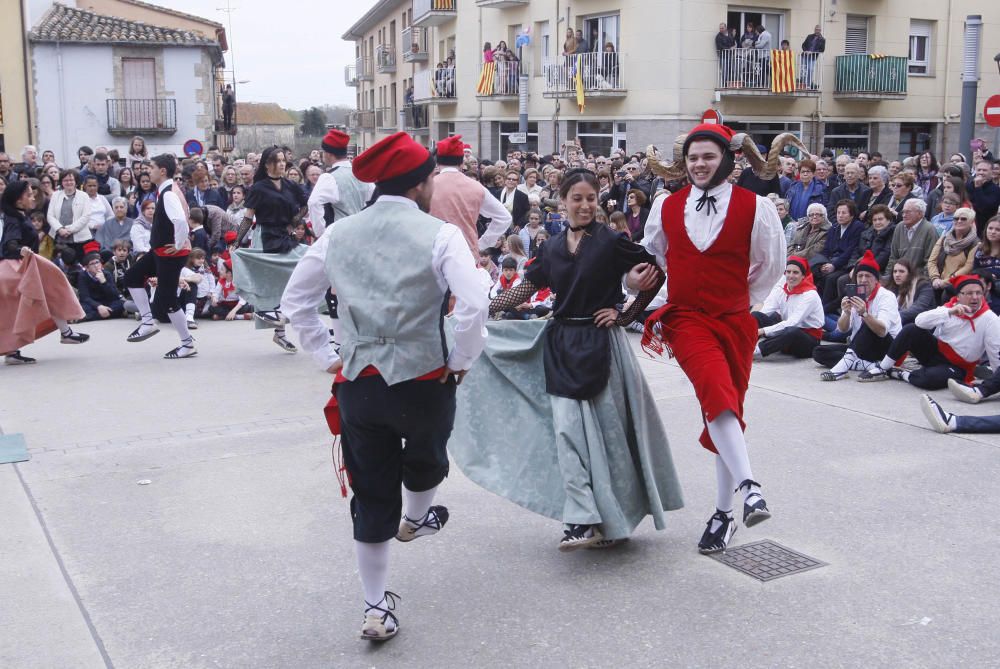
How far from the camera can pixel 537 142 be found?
28609 mm

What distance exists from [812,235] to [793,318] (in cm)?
211

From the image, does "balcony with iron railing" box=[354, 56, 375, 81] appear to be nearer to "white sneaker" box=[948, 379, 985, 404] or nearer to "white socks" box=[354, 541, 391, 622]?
"white sneaker" box=[948, 379, 985, 404]

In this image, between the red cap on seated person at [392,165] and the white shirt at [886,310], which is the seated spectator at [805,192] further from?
the red cap on seated person at [392,165]

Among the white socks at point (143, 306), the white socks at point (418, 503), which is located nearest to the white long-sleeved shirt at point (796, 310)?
the white socks at point (143, 306)

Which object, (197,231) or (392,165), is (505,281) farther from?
(392,165)

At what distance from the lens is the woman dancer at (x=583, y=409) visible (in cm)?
444

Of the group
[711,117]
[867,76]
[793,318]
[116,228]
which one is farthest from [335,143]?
[867,76]

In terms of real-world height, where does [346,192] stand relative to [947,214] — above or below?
above

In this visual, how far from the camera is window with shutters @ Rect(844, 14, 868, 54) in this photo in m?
24.9

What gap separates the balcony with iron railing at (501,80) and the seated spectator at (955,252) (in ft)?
66.8

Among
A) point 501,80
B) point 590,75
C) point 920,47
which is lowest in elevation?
point 590,75

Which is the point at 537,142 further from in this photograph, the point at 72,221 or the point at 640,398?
the point at 640,398

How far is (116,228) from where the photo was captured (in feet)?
43.7

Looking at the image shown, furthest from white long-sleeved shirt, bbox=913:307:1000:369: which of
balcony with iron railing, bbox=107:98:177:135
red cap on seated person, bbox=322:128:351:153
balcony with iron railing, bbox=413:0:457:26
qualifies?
balcony with iron railing, bbox=413:0:457:26
